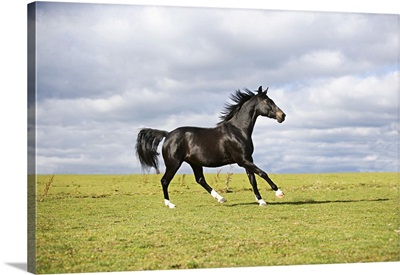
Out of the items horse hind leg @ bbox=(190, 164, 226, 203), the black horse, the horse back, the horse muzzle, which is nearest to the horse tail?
the black horse

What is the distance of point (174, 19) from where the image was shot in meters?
8.89

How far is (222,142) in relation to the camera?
10.0 m

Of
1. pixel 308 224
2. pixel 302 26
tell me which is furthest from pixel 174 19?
pixel 308 224

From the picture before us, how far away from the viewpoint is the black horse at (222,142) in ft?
32.1

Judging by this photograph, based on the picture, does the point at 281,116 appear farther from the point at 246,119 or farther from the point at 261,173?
the point at 261,173

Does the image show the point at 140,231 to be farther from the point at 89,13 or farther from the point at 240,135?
the point at 89,13

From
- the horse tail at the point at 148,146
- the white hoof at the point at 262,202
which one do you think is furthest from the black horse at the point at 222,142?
the white hoof at the point at 262,202

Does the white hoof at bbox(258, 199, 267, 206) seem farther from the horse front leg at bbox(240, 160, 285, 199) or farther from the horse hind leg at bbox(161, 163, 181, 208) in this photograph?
the horse hind leg at bbox(161, 163, 181, 208)

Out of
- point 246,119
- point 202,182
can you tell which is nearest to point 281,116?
point 246,119

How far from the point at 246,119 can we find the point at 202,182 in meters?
1.19

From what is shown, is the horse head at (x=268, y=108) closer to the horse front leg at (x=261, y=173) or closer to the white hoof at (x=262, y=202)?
the horse front leg at (x=261, y=173)

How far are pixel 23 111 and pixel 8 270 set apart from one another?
76.4 inches

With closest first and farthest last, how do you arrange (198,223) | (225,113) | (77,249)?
(77,249) → (198,223) → (225,113)

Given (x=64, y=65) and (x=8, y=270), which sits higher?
(x=64, y=65)
